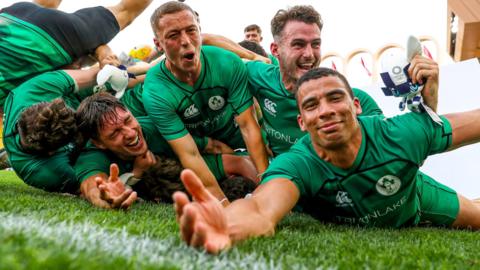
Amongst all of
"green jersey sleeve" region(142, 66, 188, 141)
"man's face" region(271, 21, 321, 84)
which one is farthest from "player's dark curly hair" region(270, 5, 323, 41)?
"green jersey sleeve" region(142, 66, 188, 141)

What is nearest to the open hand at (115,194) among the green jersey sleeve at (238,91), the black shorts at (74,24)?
the green jersey sleeve at (238,91)

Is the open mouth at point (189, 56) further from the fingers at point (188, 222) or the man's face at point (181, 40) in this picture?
the fingers at point (188, 222)

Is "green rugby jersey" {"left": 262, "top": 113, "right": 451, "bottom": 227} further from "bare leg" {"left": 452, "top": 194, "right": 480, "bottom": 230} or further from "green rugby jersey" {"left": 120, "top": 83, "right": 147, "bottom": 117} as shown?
"green rugby jersey" {"left": 120, "top": 83, "right": 147, "bottom": 117}

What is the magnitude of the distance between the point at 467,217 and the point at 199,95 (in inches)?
78.2

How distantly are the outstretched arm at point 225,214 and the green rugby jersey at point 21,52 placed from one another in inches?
101

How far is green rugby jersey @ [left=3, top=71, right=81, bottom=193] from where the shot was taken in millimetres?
3428

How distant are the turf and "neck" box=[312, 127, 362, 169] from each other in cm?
35

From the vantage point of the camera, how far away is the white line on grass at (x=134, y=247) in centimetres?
130

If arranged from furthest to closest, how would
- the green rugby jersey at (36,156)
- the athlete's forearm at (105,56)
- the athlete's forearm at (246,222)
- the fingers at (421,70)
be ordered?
the athlete's forearm at (105,56), the green rugby jersey at (36,156), the fingers at (421,70), the athlete's forearm at (246,222)

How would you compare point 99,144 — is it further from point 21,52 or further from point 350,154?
point 350,154

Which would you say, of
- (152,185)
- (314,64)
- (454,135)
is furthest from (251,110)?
(454,135)

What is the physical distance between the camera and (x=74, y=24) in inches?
159

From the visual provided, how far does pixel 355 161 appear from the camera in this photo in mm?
2375

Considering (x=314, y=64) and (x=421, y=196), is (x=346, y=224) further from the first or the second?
(x=314, y=64)
